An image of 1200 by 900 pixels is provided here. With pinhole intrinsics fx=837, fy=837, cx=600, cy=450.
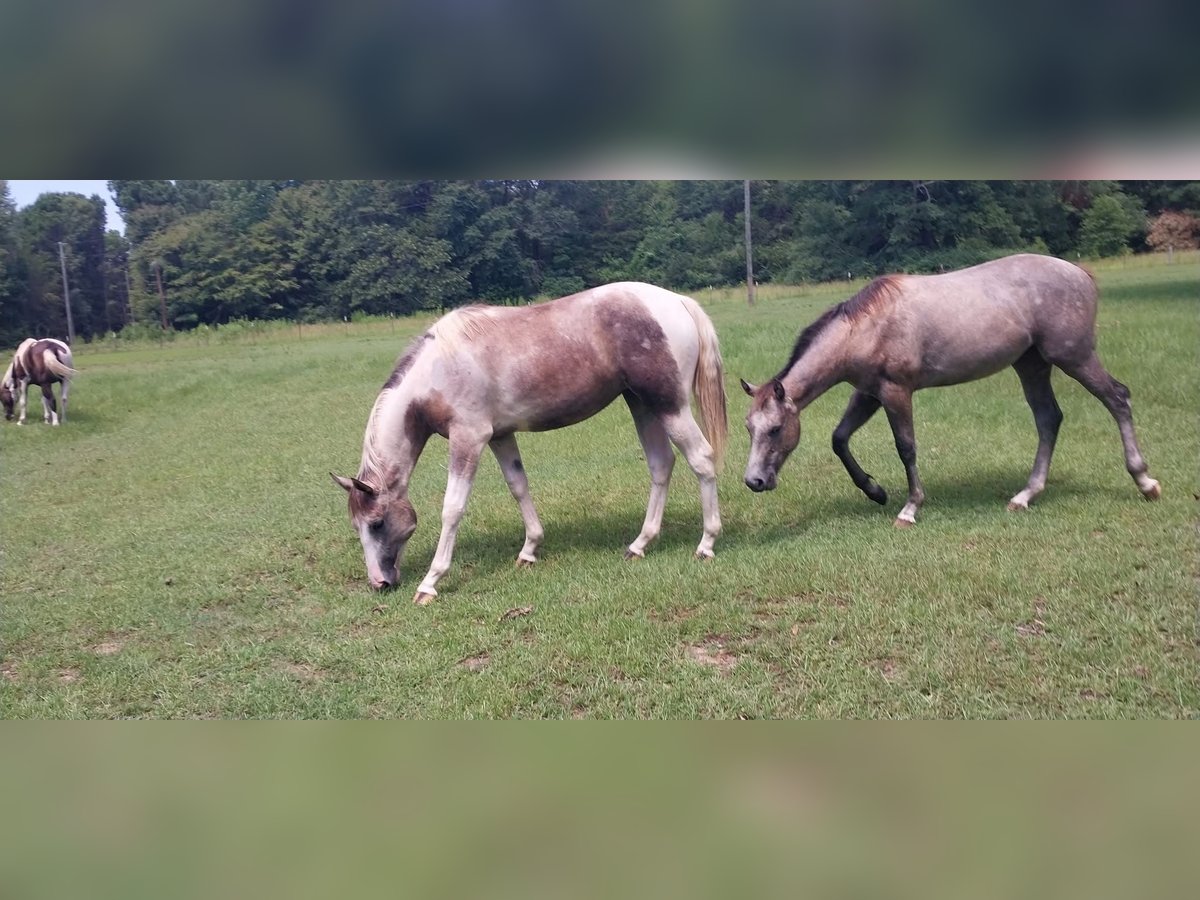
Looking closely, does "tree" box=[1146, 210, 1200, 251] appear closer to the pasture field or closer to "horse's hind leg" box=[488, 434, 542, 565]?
the pasture field

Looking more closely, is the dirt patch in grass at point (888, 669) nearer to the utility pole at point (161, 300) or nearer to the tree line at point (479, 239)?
the tree line at point (479, 239)

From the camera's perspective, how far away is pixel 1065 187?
256 cm

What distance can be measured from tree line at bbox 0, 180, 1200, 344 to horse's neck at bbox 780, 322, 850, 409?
1.44 ft

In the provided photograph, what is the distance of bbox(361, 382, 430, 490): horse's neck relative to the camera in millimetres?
4836

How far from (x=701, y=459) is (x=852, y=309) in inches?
53.4

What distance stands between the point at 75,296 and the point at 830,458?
5.07 metres

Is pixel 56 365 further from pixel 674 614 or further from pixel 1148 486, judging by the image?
pixel 1148 486

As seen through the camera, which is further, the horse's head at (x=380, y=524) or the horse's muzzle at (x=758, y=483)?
the horse's muzzle at (x=758, y=483)

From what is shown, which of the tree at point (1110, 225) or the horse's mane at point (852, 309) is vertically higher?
the tree at point (1110, 225)

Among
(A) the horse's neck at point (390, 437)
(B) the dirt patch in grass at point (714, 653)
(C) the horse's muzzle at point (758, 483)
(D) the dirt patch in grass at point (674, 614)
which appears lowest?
(D) the dirt patch in grass at point (674, 614)

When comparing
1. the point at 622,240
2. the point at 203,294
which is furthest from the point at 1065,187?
the point at 203,294

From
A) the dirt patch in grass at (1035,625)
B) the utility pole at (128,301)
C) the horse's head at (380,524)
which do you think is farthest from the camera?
the horse's head at (380,524)

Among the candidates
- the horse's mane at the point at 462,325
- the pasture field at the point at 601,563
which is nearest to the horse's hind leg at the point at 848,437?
the pasture field at the point at 601,563

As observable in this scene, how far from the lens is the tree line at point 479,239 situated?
9.45 ft
